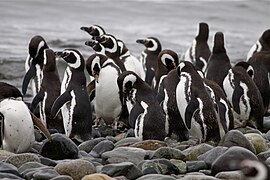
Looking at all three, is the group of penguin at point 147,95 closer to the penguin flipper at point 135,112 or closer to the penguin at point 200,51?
the penguin flipper at point 135,112

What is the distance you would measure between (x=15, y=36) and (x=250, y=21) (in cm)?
1013

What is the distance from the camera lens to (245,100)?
33.1ft

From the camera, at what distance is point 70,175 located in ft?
21.5

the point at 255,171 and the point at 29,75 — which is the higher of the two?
the point at 255,171

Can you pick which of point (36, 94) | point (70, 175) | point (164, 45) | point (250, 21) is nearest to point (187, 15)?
point (250, 21)

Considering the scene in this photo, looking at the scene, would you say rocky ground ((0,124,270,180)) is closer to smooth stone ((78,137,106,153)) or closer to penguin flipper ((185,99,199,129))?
smooth stone ((78,137,106,153))

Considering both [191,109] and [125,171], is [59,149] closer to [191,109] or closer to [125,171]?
[125,171]

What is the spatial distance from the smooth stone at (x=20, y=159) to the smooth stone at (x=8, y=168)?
199mm

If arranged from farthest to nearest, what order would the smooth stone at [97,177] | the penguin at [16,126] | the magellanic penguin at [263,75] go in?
the magellanic penguin at [263,75]
the penguin at [16,126]
the smooth stone at [97,177]

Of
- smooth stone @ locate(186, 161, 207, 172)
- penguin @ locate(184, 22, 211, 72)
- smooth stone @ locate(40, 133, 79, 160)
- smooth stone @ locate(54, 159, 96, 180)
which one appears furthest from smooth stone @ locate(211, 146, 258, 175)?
penguin @ locate(184, 22, 211, 72)

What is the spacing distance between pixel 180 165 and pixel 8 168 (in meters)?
1.49

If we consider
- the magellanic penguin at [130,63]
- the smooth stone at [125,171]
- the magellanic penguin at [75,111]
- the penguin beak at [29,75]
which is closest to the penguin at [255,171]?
the smooth stone at [125,171]

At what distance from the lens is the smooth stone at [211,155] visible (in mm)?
7043

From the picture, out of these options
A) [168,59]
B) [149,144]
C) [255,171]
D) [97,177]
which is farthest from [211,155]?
[168,59]
